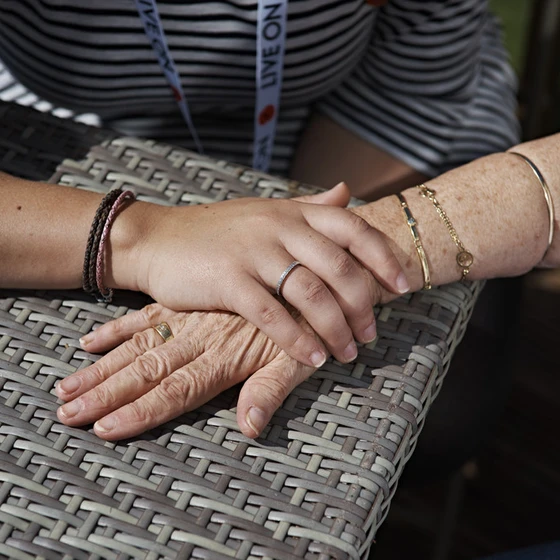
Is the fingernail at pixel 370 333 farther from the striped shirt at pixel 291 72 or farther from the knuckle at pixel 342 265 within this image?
the striped shirt at pixel 291 72

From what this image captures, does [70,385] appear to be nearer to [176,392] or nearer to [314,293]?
[176,392]

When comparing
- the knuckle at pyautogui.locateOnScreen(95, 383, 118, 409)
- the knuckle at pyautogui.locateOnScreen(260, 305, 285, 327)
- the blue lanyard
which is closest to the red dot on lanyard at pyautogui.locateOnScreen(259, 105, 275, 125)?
the blue lanyard

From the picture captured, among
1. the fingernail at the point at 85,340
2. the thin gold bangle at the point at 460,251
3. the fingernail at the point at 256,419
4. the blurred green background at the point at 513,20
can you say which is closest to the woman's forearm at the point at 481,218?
the thin gold bangle at the point at 460,251

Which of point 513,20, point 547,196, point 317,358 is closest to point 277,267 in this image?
point 317,358

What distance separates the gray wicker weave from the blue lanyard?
42cm

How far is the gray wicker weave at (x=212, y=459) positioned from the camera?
77 centimetres

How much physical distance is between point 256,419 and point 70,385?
0.22 m

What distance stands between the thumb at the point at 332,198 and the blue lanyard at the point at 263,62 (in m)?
0.27

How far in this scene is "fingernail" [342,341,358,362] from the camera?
935 millimetres

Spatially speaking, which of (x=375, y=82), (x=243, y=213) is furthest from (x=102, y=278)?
(x=375, y=82)

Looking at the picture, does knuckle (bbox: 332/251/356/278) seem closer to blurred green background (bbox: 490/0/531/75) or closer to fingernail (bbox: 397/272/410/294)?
fingernail (bbox: 397/272/410/294)

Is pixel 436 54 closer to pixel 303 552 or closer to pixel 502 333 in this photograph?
pixel 502 333

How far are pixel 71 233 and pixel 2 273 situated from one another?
0.10 metres

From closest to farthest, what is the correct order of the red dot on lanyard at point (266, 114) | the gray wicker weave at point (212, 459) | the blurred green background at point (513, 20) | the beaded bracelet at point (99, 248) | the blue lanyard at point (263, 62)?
1. the gray wicker weave at point (212, 459)
2. the beaded bracelet at point (99, 248)
3. the blue lanyard at point (263, 62)
4. the red dot on lanyard at point (266, 114)
5. the blurred green background at point (513, 20)
